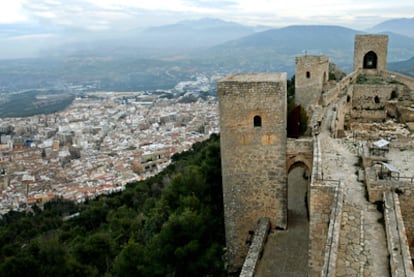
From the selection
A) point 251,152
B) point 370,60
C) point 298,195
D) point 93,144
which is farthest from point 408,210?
point 93,144

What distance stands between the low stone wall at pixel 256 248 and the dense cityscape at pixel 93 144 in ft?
91.3

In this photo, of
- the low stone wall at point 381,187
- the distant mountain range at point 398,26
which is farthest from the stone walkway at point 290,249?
the distant mountain range at point 398,26

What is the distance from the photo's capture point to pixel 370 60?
2319 centimetres

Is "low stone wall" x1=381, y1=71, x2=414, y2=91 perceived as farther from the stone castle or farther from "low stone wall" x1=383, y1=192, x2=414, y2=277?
"low stone wall" x1=383, y1=192, x2=414, y2=277

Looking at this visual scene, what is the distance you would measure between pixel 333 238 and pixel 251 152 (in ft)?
12.7

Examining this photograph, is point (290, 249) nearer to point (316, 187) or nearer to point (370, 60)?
point (316, 187)

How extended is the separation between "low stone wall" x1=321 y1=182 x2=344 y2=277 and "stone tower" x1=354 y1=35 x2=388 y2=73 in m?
17.9

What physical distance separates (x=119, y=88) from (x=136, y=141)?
50.3m

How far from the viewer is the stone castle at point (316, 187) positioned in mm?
5832

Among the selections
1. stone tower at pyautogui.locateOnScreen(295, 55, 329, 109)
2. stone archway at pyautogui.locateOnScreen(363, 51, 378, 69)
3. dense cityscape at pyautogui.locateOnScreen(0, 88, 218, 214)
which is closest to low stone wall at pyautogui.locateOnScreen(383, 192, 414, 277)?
stone tower at pyautogui.locateOnScreen(295, 55, 329, 109)

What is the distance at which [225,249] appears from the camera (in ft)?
35.3

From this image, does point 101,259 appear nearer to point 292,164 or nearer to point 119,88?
point 292,164

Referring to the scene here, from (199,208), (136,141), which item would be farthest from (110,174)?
(199,208)

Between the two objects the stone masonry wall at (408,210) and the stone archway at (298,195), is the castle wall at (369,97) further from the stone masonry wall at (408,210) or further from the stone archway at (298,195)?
the stone masonry wall at (408,210)
